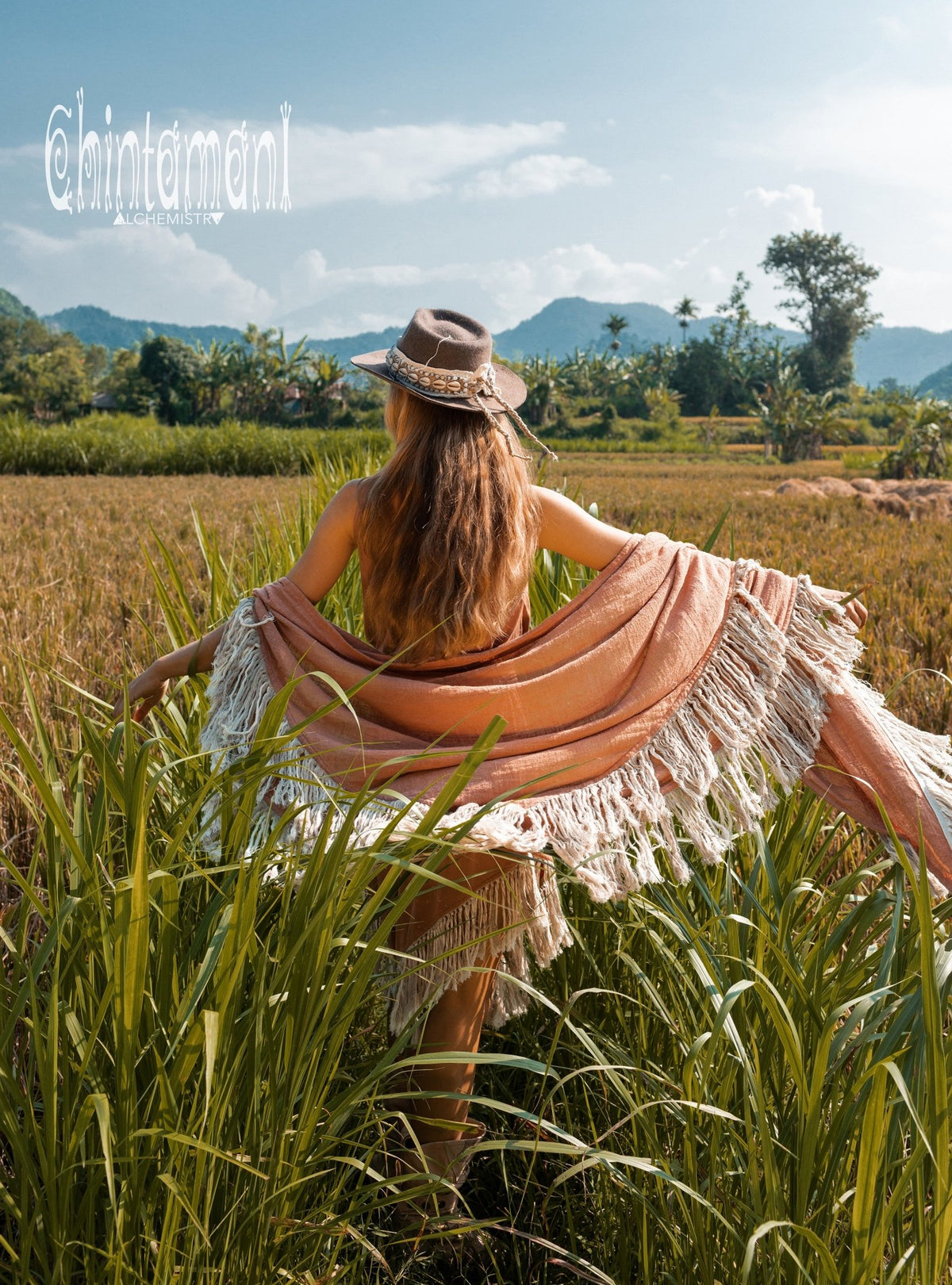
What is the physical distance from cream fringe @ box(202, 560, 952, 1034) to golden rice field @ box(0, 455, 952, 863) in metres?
0.17

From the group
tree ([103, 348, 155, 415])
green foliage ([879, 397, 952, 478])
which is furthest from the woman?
tree ([103, 348, 155, 415])

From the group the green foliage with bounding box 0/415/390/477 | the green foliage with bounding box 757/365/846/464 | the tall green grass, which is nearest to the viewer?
the tall green grass

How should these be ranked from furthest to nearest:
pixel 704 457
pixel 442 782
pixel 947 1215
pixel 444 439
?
pixel 704 457, pixel 444 439, pixel 442 782, pixel 947 1215

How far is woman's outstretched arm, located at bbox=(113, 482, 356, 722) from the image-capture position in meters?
1.61

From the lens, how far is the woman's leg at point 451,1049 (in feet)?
4.48

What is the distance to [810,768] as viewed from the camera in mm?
1611

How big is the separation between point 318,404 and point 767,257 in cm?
3339

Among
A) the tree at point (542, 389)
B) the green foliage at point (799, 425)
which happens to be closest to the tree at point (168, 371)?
the tree at point (542, 389)

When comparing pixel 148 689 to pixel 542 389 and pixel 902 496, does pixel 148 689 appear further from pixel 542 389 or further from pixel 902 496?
pixel 542 389

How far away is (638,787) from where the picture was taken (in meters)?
1.49

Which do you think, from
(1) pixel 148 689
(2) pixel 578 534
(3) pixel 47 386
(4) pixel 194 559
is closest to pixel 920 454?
(4) pixel 194 559

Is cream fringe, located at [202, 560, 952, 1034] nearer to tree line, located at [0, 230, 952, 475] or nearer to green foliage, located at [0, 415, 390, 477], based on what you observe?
green foliage, located at [0, 415, 390, 477]

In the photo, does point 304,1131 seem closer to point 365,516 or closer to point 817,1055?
point 817,1055

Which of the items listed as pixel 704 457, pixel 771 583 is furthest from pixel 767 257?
pixel 771 583
